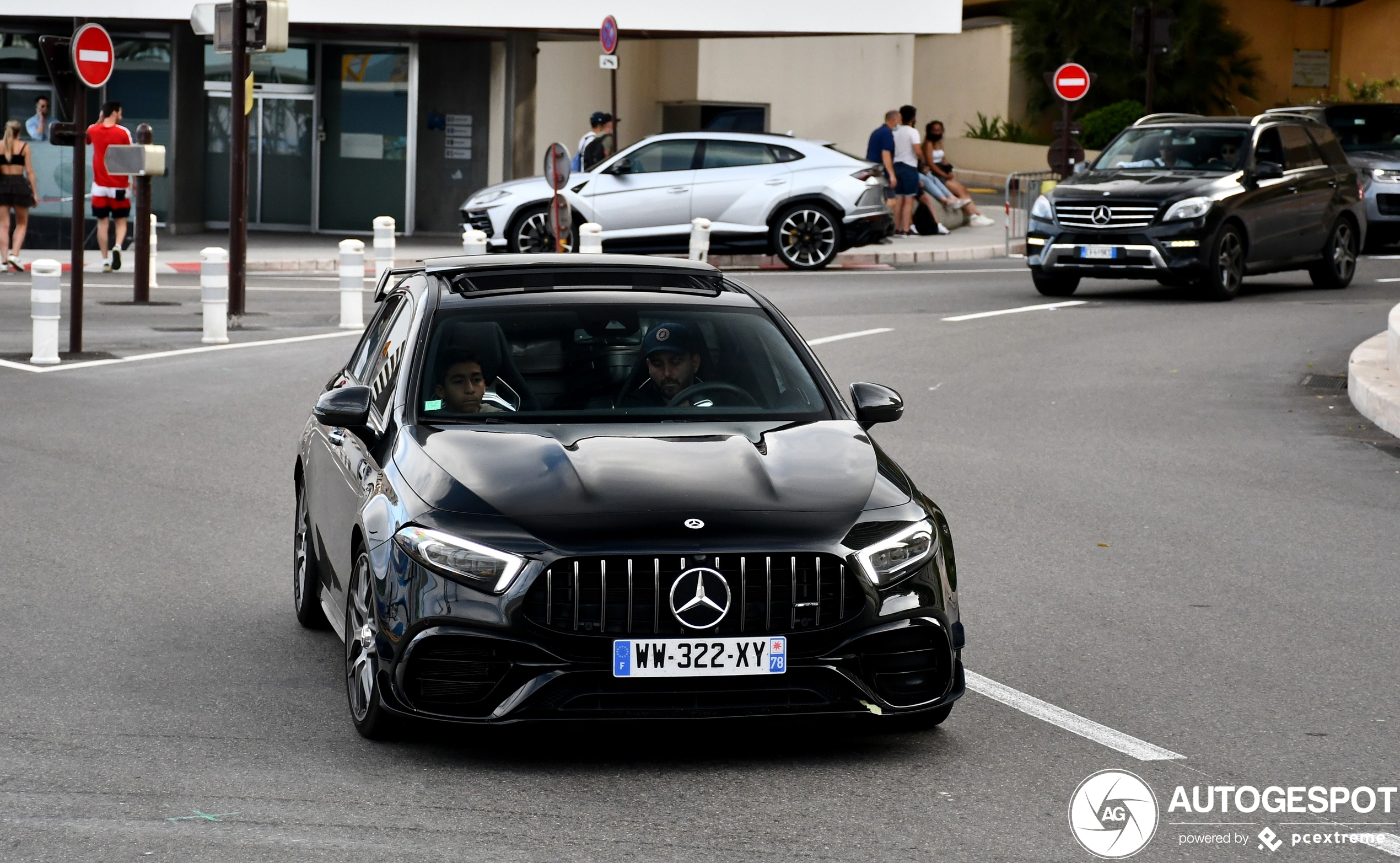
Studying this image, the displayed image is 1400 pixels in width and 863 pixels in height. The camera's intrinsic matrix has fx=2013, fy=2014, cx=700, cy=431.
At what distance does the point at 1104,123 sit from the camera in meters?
47.5

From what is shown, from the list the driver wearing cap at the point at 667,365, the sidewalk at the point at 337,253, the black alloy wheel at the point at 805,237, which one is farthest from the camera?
the sidewalk at the point at 337,253

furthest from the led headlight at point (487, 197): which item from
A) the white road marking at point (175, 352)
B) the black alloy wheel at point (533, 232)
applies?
the white road marking at point (175, 352)

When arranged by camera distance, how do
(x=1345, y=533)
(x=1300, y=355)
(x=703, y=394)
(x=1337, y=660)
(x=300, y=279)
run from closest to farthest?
(x=703, y=394), (x=1337, y=660), (x=1345, y=533), (x=1300, y=355), (x=300, y=279)

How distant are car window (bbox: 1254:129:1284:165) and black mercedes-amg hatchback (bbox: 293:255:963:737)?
16.3 m

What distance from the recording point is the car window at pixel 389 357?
6785mm

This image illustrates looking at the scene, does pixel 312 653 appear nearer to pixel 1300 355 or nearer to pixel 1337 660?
pixel 1337 660

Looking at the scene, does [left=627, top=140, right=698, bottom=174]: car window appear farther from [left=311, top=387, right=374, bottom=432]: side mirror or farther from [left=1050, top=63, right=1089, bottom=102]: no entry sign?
[left=311, top=387, right=374, bottom=432]: side mirror

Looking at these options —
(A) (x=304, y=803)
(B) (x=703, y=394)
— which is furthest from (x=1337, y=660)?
(A) (x=304, y=803)

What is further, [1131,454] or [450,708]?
[1131,454]

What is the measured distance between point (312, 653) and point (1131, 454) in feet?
21.2

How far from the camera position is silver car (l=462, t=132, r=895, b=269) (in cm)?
2603

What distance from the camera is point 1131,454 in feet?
40.2

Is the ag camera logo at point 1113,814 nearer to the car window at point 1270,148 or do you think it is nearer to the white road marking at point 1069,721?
the white road marking at point 1069,721

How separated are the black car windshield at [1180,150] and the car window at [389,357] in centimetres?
1547
